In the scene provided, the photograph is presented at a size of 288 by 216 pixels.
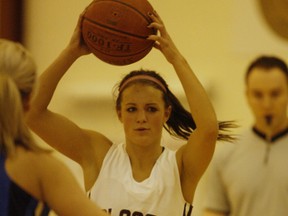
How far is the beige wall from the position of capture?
4.23 m

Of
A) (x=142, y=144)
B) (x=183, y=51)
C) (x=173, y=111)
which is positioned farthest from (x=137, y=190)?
(x=183, y=51)

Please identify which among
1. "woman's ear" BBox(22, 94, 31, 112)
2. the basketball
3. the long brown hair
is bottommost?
the long brown hair

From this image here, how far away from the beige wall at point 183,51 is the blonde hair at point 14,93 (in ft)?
8.16

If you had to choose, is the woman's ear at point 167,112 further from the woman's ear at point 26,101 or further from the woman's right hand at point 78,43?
the woman's ear at point 26,101

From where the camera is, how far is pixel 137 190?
2.53 meters

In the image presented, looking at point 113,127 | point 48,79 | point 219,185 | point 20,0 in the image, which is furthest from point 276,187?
point 20,0

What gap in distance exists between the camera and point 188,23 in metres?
4.43

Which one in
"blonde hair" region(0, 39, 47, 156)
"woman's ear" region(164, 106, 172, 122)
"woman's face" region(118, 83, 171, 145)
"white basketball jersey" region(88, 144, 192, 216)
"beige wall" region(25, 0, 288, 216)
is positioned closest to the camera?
"blonde hair" region(0, 39, 47, 156)

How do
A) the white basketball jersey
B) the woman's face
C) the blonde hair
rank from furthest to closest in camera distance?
the woman's face
the white basketball jersey
the blonde hair

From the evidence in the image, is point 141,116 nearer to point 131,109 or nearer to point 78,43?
point 131,109

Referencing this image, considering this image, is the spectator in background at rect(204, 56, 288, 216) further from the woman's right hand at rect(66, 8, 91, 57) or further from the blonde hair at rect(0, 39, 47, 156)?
the blonde hair at rect(0, 39, 47, 156)

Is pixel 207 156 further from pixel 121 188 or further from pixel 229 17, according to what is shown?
pixel 229 17

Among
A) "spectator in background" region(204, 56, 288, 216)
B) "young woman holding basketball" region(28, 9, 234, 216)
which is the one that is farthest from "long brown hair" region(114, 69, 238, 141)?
"spectator in background" region(204, 56, 288, 216)

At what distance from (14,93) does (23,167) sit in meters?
0.17
